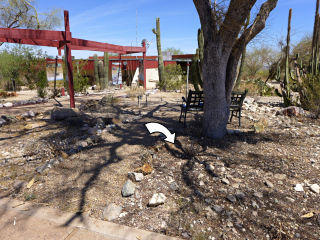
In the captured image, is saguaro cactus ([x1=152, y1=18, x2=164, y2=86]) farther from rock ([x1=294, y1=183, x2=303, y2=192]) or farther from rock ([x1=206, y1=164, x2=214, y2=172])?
rock ([x1=294, y1=183, x2=303, y2=192])

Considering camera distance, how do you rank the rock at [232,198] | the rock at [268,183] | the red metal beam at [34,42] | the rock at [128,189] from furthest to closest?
the red metal beam at [34,42], the rock at [268,183], the rock at [128,189], the rock at [232,198]

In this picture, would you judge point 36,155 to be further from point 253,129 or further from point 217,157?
point 253,129

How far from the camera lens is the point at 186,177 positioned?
350 centimetres

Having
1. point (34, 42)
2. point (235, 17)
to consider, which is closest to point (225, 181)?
point (235, 17)

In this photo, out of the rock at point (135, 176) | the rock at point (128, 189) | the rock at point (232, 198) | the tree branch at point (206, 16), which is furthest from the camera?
the tree branch at point (206, 16)

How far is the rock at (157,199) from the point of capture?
9.42 ft

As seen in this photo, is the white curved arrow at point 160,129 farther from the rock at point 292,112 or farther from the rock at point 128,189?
the rock at point 292,112

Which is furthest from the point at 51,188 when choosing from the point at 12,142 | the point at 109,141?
the point at 12,142

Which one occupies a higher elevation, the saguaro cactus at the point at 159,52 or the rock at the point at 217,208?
the saguaro cactus at the point at 159,52

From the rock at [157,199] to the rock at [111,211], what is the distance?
0.38 meters

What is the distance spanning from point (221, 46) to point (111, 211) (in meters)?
3.12

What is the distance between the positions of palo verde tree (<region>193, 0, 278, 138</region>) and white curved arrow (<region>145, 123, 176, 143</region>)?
0.74 metres

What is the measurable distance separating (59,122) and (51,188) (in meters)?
3.64

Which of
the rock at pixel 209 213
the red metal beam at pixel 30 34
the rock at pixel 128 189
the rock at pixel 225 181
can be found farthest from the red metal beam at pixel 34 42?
the rock at pixel 209 213
